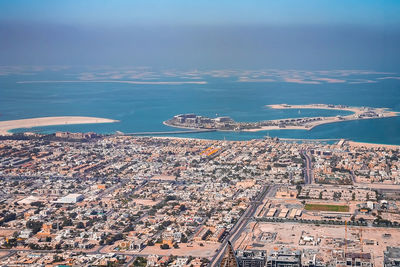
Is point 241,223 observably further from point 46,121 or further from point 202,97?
point 202,97

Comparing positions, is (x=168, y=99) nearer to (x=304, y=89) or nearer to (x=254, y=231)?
(x=304, y=89)

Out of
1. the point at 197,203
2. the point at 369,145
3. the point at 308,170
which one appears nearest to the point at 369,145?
the point at 369,145

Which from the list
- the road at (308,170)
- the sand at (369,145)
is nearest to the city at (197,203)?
the road at (308,170)

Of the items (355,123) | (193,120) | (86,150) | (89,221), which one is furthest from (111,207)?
(355,123)

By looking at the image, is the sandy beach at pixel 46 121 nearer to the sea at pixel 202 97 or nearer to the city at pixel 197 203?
the sea at pixel 202 97

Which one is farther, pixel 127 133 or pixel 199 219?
pixel 127 133

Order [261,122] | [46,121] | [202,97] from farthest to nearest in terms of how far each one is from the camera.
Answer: [202,97] < [46,121] < [261,122]
